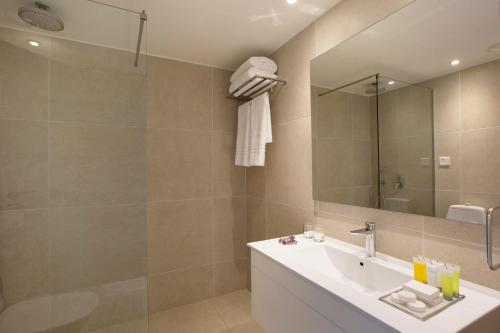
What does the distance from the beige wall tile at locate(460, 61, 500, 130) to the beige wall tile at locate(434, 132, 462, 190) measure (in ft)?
0.20

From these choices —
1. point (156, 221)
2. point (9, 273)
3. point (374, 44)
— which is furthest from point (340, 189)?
point (9, 273)

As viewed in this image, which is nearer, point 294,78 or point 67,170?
point 67,170

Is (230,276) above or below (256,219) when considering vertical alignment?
below

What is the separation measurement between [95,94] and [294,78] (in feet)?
4.21

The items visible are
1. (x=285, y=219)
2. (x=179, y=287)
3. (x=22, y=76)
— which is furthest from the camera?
(x=179, y=287)

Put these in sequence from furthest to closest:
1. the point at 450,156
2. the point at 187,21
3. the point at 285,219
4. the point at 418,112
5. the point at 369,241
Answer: the point at 285,219, the point at 187,21, the point at 369,241, the point at 418,112, the point at 450,156

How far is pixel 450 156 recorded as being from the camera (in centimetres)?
97

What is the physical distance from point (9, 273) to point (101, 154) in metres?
0.80

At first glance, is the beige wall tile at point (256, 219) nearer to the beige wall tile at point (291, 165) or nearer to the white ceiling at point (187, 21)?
the beige wall tile at point (291, 165)

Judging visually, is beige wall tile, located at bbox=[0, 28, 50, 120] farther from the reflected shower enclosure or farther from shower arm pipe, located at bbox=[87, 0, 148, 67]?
the reflected shower enclosure

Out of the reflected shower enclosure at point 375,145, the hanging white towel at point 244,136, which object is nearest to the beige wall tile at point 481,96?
the reflected shower enclosure at point 375,145

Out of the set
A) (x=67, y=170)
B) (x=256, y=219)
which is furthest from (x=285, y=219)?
(x=67, y=170)

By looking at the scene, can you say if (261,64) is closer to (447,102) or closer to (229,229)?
(447,102)

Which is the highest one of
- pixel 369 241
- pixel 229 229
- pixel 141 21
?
pixel 141 21
